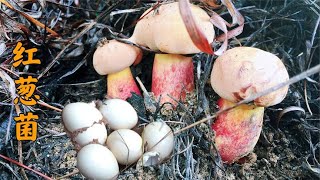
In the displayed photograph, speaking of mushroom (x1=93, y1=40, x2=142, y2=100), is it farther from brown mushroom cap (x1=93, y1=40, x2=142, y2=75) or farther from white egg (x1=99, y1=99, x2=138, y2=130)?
white egg (x1=99, y1=99, x2=138, y2=130)

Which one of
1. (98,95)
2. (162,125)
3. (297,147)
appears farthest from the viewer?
(98,95)

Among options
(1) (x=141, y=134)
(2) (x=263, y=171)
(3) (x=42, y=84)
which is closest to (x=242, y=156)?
(2) (x=263, y=171)

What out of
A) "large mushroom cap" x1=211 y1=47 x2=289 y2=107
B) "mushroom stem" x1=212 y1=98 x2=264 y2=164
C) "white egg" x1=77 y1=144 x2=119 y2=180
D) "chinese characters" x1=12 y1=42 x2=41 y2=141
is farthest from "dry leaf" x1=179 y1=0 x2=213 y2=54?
"chinese characters" x1=12 y1=42 x2=41 y2=141

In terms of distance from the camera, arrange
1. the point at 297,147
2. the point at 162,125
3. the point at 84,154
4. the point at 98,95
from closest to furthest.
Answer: the point at 84,154, the point at 162,125, the point at 297,147, the point at 98,95

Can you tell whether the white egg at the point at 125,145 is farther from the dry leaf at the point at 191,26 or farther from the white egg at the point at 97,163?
the dry leaf at the point at 191,26

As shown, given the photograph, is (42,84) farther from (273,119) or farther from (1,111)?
(273,119)

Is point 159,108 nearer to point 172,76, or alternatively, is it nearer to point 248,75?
point 172,76
